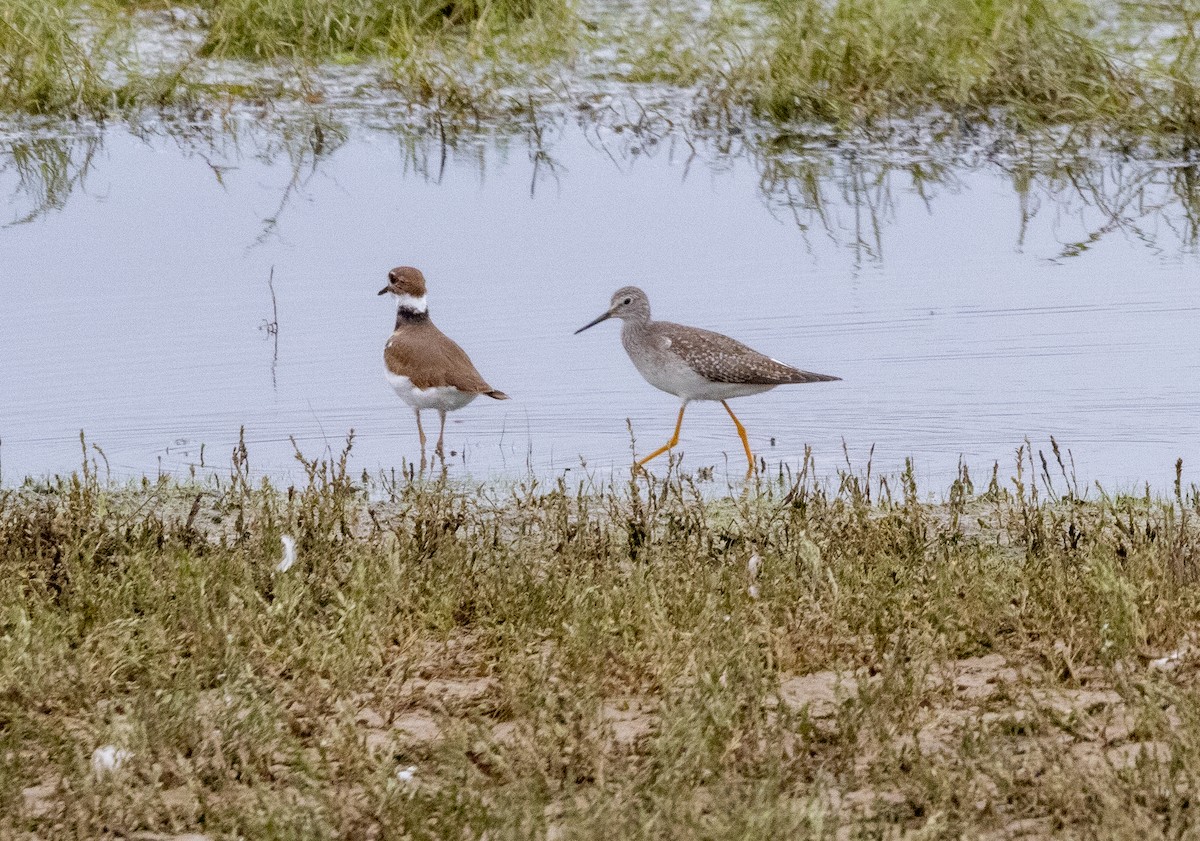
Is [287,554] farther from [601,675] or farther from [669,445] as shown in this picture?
[669,445]

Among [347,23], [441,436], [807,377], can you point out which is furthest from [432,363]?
[347,23]

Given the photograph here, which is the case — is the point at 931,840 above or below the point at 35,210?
below

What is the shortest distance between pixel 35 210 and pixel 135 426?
4.30 m

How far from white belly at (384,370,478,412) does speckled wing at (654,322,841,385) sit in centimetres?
113

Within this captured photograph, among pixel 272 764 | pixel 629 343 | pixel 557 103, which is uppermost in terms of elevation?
pixel 557 103

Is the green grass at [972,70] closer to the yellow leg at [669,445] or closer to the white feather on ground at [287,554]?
the yellow leg at [669,445]

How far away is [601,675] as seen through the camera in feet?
16.6

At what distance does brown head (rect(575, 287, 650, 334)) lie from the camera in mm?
9977

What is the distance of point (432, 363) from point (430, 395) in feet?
0.54

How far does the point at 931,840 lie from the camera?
3934mm

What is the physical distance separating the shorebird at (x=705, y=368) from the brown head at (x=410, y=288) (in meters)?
1.49

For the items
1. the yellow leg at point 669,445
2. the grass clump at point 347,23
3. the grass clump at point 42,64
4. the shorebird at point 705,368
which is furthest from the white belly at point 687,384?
the grass clump at point 42,64

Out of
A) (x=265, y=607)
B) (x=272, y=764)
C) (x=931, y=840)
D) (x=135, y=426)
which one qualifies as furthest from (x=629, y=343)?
(x=931, y=840)

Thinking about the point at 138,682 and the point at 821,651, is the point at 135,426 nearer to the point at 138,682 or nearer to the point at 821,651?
the point at 138,682
